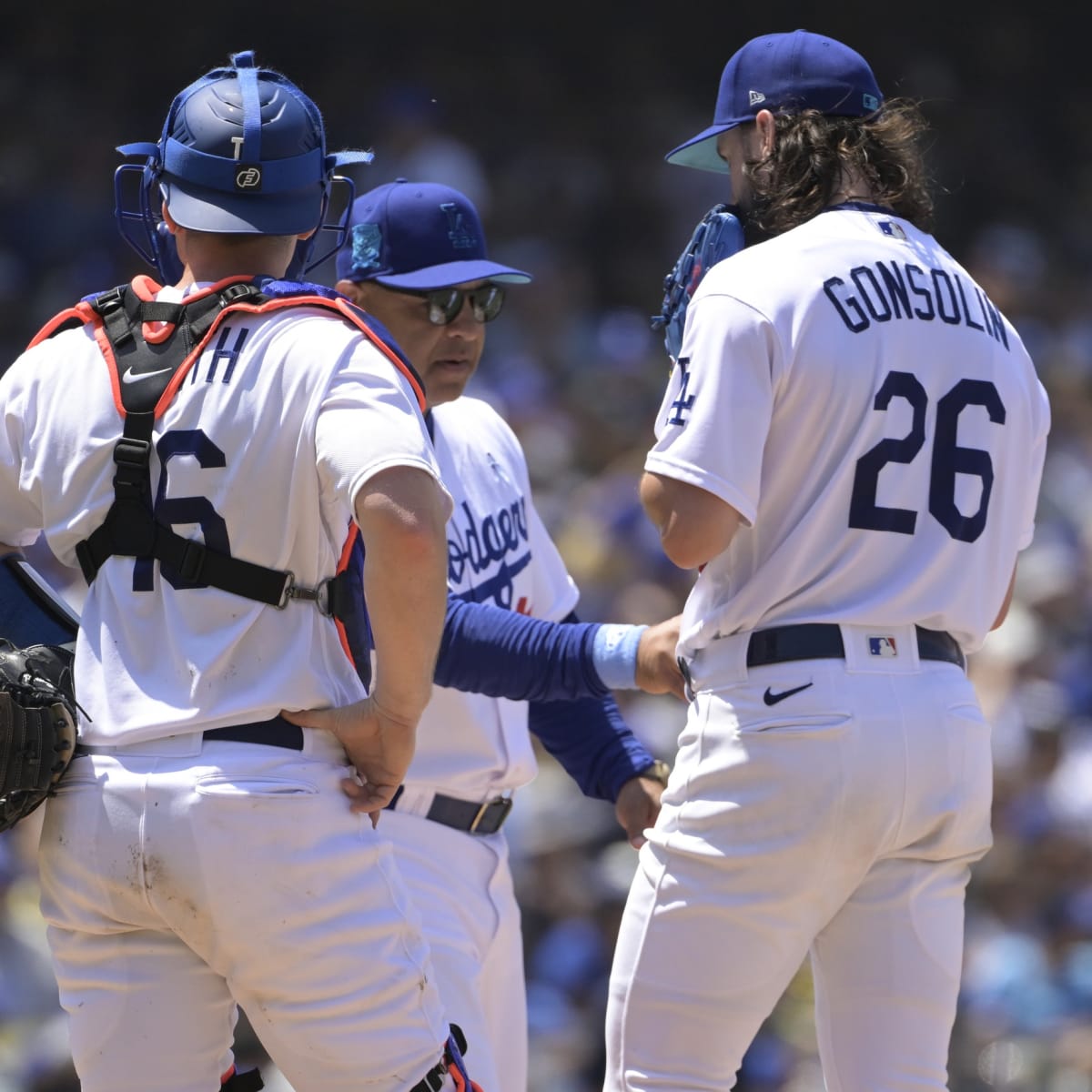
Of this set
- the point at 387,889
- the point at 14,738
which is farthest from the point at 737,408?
the point at 14,738

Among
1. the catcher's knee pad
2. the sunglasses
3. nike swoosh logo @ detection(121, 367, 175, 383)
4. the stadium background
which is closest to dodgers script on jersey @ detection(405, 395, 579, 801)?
the sunglasses

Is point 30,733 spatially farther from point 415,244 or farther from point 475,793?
point 415,244

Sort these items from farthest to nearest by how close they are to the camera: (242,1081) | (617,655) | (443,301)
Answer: (443,301) < (617,655) < (242,1081)

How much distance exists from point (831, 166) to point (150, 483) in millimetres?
1213

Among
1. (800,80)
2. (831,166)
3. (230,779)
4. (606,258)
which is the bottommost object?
(606,258)

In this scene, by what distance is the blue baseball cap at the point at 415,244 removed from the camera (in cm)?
372

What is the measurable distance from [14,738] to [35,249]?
7.63 metres

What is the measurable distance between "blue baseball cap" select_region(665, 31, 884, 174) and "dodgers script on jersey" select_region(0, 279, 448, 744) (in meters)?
0.83

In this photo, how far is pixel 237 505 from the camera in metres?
2.49

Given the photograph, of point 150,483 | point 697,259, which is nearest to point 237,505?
point 150,483

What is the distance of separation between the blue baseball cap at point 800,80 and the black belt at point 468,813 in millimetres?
1431

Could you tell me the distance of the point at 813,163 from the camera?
9.34 ft

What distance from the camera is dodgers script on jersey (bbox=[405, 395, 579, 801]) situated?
3500mm

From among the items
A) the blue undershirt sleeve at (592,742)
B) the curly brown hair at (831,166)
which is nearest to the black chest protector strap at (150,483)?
the curly brown hair at (831,166)
